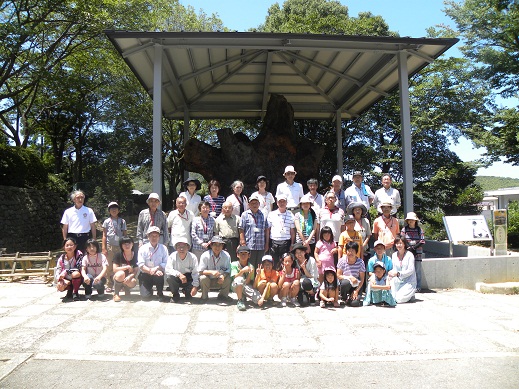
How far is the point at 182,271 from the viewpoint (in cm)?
672

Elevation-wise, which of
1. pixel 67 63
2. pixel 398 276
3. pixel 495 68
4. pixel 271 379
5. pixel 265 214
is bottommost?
pixel 271 379

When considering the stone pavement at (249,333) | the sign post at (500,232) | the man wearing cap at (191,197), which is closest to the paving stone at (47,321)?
the stone pavement at (249,333)

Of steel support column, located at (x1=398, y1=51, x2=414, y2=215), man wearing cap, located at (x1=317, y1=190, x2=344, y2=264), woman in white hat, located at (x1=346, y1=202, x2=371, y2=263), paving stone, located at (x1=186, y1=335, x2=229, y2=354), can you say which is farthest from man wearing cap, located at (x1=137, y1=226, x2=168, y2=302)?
steel support column, located at (x1=398, y1=51, x2=414, y2=215)

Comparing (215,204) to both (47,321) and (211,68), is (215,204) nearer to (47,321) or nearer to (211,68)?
(47,321)

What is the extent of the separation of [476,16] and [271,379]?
1648 cm

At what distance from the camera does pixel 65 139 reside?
82.9 ft

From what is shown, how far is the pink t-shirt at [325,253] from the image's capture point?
22.3 ft

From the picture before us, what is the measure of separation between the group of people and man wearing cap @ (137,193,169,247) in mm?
17

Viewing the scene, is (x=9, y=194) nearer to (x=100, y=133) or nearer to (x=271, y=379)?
(x=100, y=133)

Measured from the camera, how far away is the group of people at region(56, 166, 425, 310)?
6.61 metres

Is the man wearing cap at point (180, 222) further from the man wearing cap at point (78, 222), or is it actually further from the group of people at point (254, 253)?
the man wearing cap at point (78, 222)

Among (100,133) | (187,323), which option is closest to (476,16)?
(187,323)

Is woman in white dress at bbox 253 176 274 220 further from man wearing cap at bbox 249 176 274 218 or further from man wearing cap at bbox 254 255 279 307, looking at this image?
man wearing cap at bbox 254 255 279 307

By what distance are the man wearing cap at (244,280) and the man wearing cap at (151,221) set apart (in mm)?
1479
